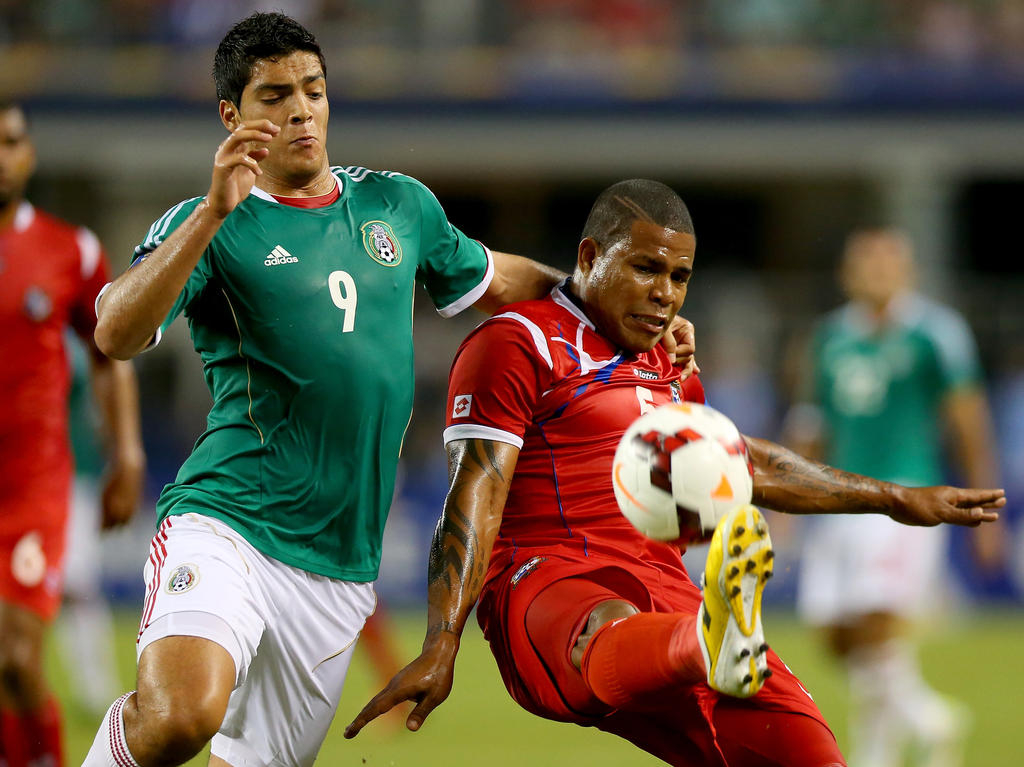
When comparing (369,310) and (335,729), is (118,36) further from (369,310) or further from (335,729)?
(369,310)

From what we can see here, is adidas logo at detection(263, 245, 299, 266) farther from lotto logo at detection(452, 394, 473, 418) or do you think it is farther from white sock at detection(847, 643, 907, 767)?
white sock at detection(847, 643, 907, 767)

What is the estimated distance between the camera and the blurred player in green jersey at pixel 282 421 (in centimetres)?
401

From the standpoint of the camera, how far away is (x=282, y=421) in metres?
4.24

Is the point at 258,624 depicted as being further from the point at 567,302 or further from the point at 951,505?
the point at 951,505

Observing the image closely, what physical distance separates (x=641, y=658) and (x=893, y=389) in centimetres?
522

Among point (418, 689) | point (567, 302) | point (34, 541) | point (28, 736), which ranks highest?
point (567, 302)

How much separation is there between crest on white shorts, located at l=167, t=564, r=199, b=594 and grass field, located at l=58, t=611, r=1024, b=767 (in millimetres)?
3666

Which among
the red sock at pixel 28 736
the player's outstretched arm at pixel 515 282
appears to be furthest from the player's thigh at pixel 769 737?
the red sock at pixel 28 736

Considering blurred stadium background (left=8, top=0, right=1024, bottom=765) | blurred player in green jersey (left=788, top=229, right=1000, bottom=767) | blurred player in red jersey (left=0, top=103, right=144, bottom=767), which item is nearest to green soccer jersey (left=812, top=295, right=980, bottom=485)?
blurred player in green jersey (left=788, top=229, right=1000, bottom=767)

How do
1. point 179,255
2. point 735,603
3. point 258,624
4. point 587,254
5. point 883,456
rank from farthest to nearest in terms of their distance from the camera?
point 883,456
point 587,254
point 258,624
point 179,255
point 735,603

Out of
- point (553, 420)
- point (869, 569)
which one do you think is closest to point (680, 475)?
point (553, 420)

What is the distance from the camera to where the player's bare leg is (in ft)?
12.3

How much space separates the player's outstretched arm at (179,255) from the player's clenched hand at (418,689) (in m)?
1.10

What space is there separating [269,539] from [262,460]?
220 millimetres
